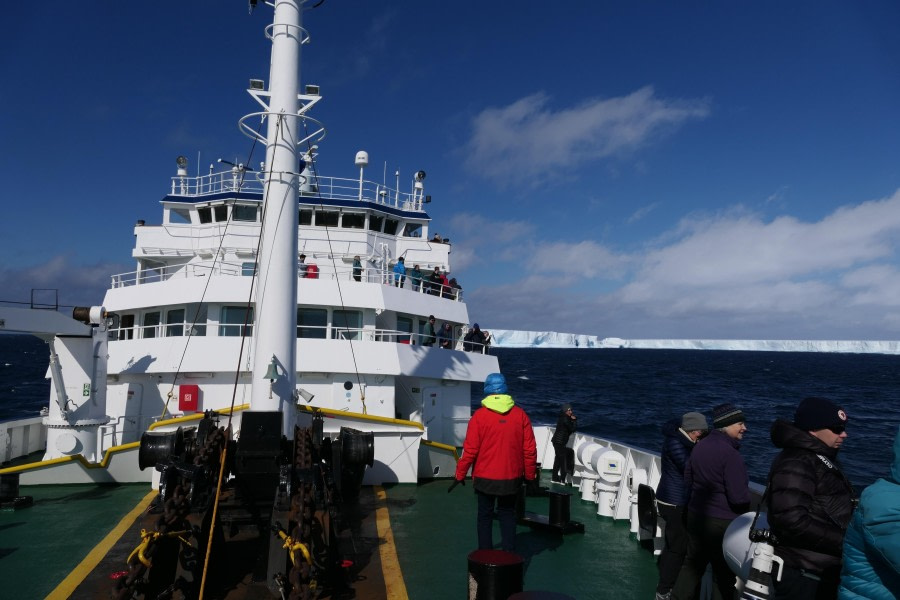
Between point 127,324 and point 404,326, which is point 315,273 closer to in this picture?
point 404,326

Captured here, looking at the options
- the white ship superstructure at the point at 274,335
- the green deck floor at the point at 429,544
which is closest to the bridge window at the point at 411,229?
the white ship superstructure at the point at 274,335

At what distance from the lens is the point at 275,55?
25.8ft

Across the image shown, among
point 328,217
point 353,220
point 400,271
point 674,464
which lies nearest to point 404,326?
point 400,271

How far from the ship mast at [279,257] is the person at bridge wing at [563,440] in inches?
191

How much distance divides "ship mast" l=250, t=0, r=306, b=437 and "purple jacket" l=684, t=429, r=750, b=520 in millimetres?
4627

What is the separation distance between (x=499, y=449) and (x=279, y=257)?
3.69 m

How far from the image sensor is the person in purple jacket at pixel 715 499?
436cm

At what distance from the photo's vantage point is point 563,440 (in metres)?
10.6

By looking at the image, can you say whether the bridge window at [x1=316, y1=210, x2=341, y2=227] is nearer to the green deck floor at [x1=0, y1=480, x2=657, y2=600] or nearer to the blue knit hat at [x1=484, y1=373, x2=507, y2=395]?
the green deck floor at [x1=0, y1=480, x2=657, y2=600]

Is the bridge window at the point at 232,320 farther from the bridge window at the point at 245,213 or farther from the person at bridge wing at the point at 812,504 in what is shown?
the person at bridge wing at the point at 812,504

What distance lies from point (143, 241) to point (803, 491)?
14.5m

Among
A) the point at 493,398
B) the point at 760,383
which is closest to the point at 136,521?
the point at 493,398

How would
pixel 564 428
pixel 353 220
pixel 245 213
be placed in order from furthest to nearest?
pixel 353 220, pixel 245 213, pixel 564 428

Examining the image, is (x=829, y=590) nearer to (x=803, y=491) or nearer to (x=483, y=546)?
(x=803, y=491)
